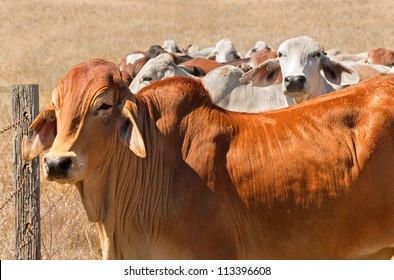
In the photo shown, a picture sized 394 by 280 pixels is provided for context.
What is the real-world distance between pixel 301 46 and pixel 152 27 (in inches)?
1455

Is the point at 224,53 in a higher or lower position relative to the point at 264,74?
lower

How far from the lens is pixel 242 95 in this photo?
10.4 meters

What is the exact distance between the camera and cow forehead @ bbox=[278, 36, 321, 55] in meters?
10.0

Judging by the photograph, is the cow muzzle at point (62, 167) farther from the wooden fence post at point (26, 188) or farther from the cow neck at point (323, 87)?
the cow neck at point (323, 87)

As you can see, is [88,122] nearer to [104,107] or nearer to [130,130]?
[104,107]

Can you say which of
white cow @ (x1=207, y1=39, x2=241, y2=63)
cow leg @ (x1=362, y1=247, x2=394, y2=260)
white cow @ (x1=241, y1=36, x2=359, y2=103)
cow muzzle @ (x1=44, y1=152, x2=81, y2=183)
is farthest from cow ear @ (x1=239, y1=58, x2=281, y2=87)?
white cow @ (x1=207, y1=39, x2=241, y2=63)

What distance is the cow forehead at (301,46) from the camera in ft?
32.9

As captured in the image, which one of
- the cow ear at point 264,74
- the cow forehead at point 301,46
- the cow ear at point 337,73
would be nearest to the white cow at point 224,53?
the cow forehead at point 301,46

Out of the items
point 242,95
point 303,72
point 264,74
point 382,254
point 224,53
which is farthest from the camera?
point 224,53

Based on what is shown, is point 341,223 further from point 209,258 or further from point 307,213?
point 209,258

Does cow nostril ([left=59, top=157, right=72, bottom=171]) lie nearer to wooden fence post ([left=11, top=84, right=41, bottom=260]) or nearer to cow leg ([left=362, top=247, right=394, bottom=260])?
wooden fence post ([left=11, top=84, right=41, bottom=260])

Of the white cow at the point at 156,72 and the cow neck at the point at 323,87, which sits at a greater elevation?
the cow neck at the point at 323,87

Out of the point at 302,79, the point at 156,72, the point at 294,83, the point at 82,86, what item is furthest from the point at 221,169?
the point at 156,72

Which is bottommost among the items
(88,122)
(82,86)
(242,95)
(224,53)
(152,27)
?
(152,27)
